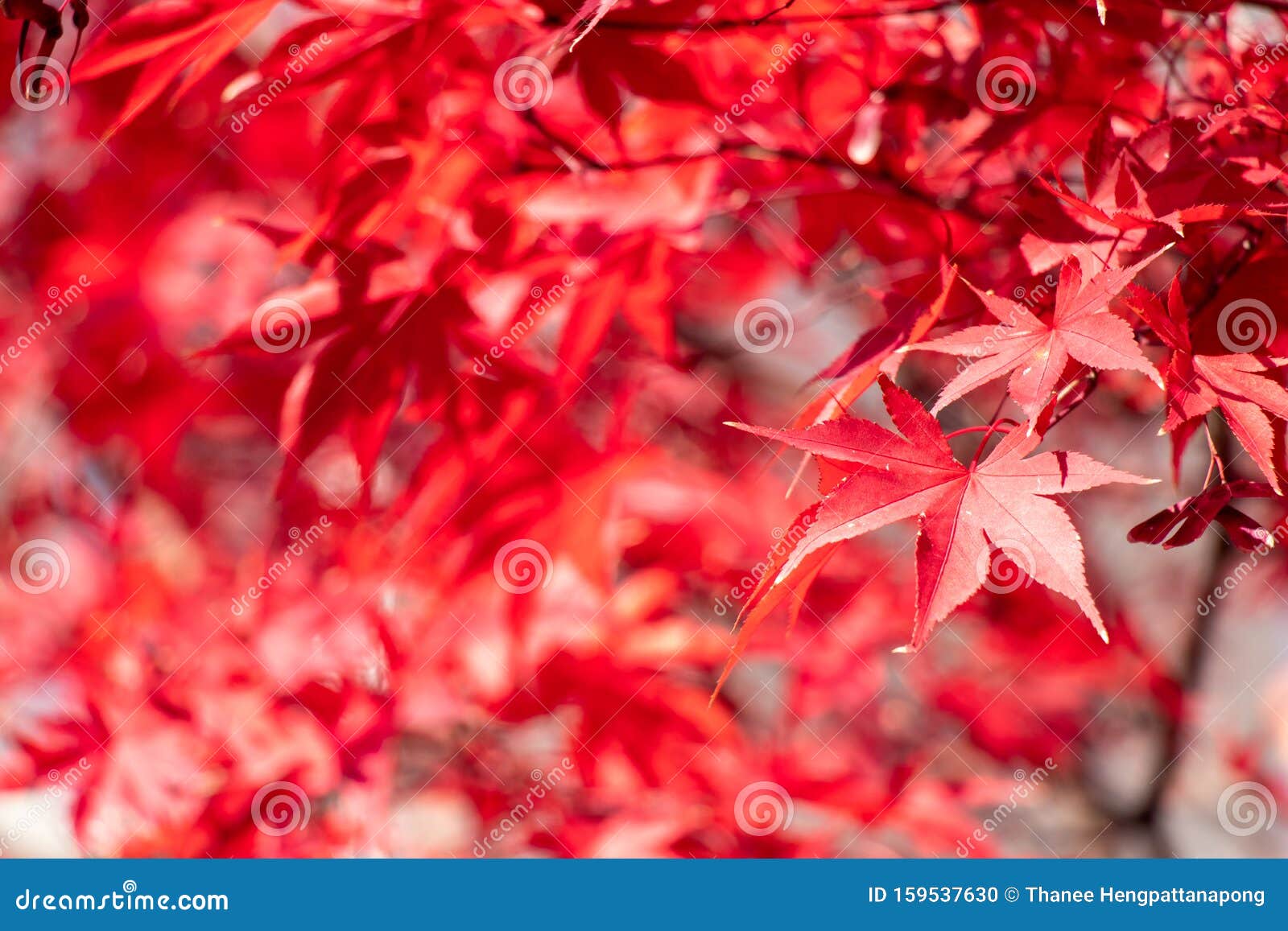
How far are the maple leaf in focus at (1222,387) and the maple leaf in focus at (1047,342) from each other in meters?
0.02

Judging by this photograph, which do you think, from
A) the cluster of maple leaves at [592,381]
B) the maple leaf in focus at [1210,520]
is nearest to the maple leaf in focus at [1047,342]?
the cluster of maple leaves at [592,381]

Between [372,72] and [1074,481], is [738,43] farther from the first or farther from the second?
[1074,481]

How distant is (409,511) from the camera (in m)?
1.04

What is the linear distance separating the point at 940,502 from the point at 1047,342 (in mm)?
108

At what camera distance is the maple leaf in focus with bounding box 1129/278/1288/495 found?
0.51 m

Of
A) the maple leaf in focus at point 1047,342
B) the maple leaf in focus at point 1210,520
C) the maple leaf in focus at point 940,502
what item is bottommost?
the maple leaf in focus at point 1210,520

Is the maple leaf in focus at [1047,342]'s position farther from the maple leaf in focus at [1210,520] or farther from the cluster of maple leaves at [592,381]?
the maple leaf in focus at [1210,520]

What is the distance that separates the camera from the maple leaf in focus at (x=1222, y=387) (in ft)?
1.68

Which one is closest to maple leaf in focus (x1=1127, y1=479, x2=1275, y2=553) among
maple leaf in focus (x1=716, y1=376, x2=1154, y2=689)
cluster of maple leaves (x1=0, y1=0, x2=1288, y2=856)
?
cluster of maple leaves (x1=0, y1=0, x2=1288, y2=856)

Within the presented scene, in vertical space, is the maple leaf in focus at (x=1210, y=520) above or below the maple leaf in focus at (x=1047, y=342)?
below

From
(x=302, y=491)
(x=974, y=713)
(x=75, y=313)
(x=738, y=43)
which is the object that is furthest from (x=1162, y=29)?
(x=974, y=713)

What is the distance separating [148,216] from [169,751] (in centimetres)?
67

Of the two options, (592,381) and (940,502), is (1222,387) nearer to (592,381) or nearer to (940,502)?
(940,502)

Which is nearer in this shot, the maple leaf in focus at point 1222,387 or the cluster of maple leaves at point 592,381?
the maple leaf in focus at point 1222,387
